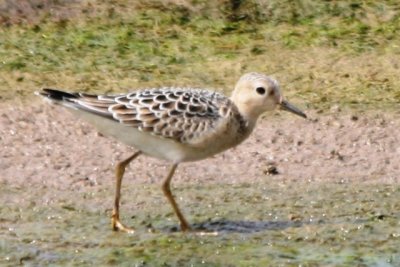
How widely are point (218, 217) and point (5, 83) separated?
2.95m

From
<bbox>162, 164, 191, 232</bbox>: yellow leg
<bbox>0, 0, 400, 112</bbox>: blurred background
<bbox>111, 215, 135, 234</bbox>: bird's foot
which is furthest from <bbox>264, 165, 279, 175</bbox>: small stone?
<bbox>111, 215, 135, 234</bbox>: bird's foot

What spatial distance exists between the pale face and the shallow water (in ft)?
2.32

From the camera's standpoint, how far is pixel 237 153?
34.1 feet

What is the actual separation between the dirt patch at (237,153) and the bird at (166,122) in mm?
1078

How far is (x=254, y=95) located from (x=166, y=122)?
653 mm

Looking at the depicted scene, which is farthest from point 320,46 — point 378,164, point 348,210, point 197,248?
point 197,248

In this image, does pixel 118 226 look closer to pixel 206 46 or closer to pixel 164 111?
pixel 164 111

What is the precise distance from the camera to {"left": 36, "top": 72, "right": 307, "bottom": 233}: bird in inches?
341

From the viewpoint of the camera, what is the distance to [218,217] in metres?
9.06

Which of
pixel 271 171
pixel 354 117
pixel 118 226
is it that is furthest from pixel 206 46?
pixel 118 226

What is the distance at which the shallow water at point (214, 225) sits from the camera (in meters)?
8.30

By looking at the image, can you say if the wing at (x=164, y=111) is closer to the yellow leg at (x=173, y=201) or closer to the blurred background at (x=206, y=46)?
the yellow leg at (x=173, y=201)

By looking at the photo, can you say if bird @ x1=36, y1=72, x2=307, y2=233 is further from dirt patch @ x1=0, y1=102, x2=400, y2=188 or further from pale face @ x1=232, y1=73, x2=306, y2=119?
dirt patch @ x1=0, y1=102, x2=400, y2=188

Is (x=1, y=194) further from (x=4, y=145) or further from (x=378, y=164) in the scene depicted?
(x=378, y=164)
